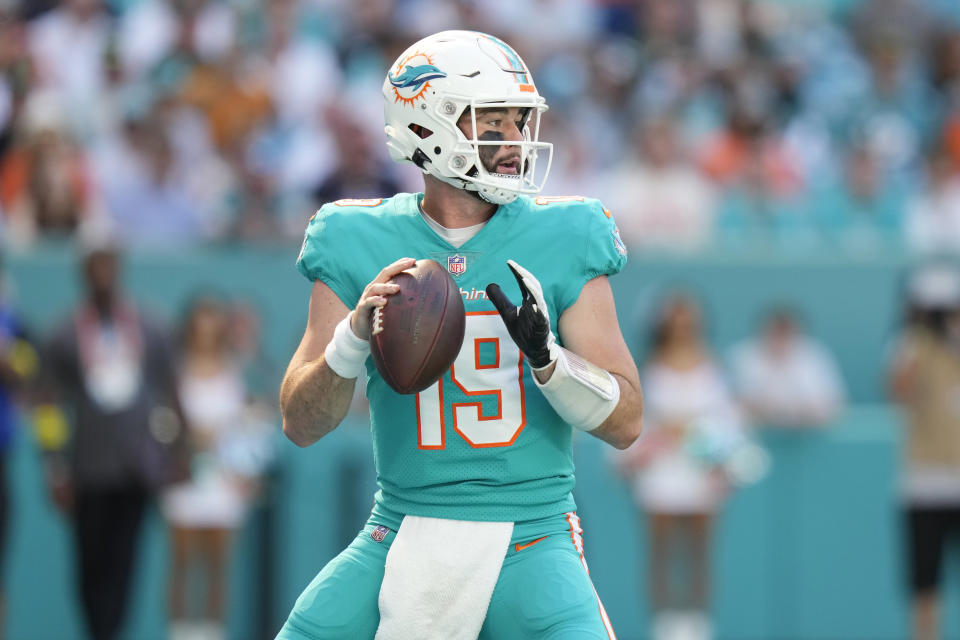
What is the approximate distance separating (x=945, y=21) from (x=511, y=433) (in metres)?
10.7

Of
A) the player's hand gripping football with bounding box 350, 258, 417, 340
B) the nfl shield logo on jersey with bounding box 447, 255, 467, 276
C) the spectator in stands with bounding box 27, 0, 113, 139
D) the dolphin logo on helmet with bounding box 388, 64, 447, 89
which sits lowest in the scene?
the player's hand gripping football with bounding box 350, 258, 417, 340

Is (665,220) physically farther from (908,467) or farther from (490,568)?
(490,568)

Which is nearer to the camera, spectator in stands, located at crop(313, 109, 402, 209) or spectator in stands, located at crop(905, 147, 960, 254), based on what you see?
spectator in stands, located at crop(313, 109, 402, 209)

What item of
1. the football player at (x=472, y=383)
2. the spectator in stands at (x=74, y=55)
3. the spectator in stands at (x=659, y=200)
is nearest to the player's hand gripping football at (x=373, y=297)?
the football player at (x=472, y=383)

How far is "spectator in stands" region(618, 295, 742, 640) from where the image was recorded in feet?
25.9

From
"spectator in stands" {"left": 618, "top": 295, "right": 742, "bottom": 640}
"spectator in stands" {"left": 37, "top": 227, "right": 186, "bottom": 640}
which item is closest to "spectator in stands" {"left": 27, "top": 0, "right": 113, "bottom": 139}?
"spectator in stands" {"left": 37, "top": 227, "right": 186, "bottom": 640}

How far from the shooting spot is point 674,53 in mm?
10781

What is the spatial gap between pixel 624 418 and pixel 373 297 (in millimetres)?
681

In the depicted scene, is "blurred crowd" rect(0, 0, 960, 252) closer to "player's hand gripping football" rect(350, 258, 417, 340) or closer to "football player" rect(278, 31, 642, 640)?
"football player" rect(278, 31, 642, 640)

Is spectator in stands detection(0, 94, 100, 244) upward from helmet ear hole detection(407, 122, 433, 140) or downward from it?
upward

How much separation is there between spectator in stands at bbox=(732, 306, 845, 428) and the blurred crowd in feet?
2.90

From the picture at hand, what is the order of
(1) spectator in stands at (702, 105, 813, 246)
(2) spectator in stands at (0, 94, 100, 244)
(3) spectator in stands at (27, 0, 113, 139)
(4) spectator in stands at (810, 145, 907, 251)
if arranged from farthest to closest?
(4) spectator in stands at (810, 145, 907, 251)
(1) spectator in stands at (702, 105, 813, 246)
(3) spectator in stands at (27, 0, 113, 139)
(2) spectator in stands at (0, 94, 100, 244)

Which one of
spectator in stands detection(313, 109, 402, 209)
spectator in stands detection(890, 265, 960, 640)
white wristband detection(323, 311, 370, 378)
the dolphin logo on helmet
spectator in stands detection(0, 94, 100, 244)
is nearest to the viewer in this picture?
white wristband detection(323, 311, 370, 378)

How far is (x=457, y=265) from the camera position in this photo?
3467 mm
